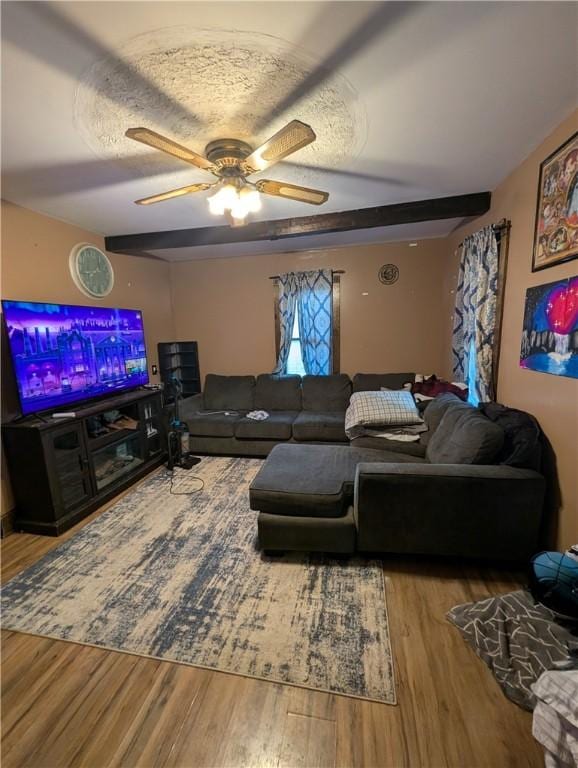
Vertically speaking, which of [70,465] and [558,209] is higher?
[558,209]

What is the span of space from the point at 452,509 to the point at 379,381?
2.20 metres

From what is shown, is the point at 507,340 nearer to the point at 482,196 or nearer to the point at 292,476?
the point at 482,196

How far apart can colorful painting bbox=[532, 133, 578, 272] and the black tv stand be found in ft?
11.1

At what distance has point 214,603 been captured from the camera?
1.73 meters

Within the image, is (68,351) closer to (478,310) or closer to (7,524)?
(7,524)

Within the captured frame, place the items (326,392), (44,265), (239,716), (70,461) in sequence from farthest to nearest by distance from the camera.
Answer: (326,392)
(44,265)
(70,461)
(239,716)

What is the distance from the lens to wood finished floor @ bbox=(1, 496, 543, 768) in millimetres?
1108

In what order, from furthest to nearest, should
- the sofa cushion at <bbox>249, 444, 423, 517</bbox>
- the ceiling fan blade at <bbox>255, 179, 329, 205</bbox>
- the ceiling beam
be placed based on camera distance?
the ceiling beam → the sofa cushion at <bbox>249, 444, 423, 517</bbox> → the ceiling fan blade at <bbox>255, 179, 329, 205</bbox>

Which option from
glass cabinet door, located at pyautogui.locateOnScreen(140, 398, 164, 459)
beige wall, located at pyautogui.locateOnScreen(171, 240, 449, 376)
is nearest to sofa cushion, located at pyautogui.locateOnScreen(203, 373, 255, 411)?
beige wall, located at pyautogui.locateOnScreen(171, 240, 449, 376)

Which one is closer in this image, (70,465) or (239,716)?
(239,716)

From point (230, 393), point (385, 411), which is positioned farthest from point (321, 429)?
point (230, 393)

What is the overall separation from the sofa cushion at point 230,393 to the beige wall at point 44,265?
1.37m

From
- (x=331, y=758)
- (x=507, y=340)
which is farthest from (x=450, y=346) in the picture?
(x=331, y=758)

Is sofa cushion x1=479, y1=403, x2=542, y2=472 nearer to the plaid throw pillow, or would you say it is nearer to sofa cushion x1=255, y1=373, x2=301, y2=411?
the plaid throw pillow
